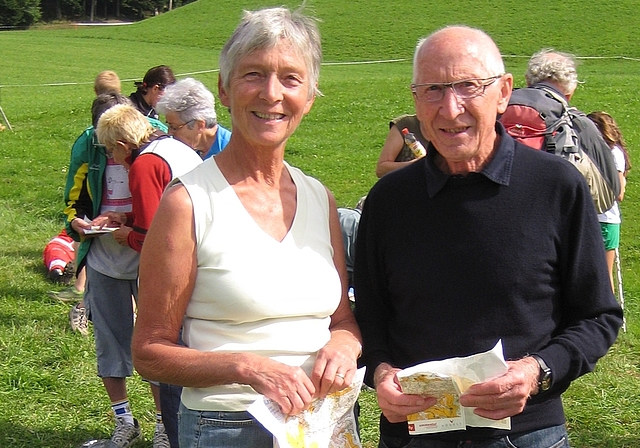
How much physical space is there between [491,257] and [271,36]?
0.91m

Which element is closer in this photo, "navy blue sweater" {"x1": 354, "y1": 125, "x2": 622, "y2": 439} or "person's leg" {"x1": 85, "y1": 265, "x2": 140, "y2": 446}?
"navy blue sweater" {"x1": 354, "y1": 125, "x2": 622, "y2": 439}

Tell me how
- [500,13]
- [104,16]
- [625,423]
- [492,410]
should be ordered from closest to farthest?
1. [492,410]
2. [625,423]
3. [500,13]
4. [104,16]

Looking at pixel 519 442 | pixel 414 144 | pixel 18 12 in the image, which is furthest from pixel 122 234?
pixel 18 12

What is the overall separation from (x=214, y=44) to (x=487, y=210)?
45.3 metres

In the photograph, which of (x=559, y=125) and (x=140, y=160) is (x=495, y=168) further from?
(x=559, y=125)

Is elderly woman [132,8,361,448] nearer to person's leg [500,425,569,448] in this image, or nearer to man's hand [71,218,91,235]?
person's leg [500,425,569,448]

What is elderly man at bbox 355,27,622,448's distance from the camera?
93.6 inches

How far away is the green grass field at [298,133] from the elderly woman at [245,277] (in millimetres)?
355

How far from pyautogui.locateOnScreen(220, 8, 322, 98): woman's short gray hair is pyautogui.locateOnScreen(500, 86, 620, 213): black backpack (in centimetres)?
217

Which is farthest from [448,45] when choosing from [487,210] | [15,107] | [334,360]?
[15,107]

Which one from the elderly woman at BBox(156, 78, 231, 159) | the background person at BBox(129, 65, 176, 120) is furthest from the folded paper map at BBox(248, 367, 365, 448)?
the background person at BBox(129, 65, 176, 120)

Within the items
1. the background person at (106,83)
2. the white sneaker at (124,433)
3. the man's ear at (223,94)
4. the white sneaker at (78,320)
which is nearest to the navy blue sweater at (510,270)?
the man's ear at (223,94)

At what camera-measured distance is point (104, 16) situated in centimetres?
8319

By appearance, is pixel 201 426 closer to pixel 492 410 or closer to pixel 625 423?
pixel 492 410
